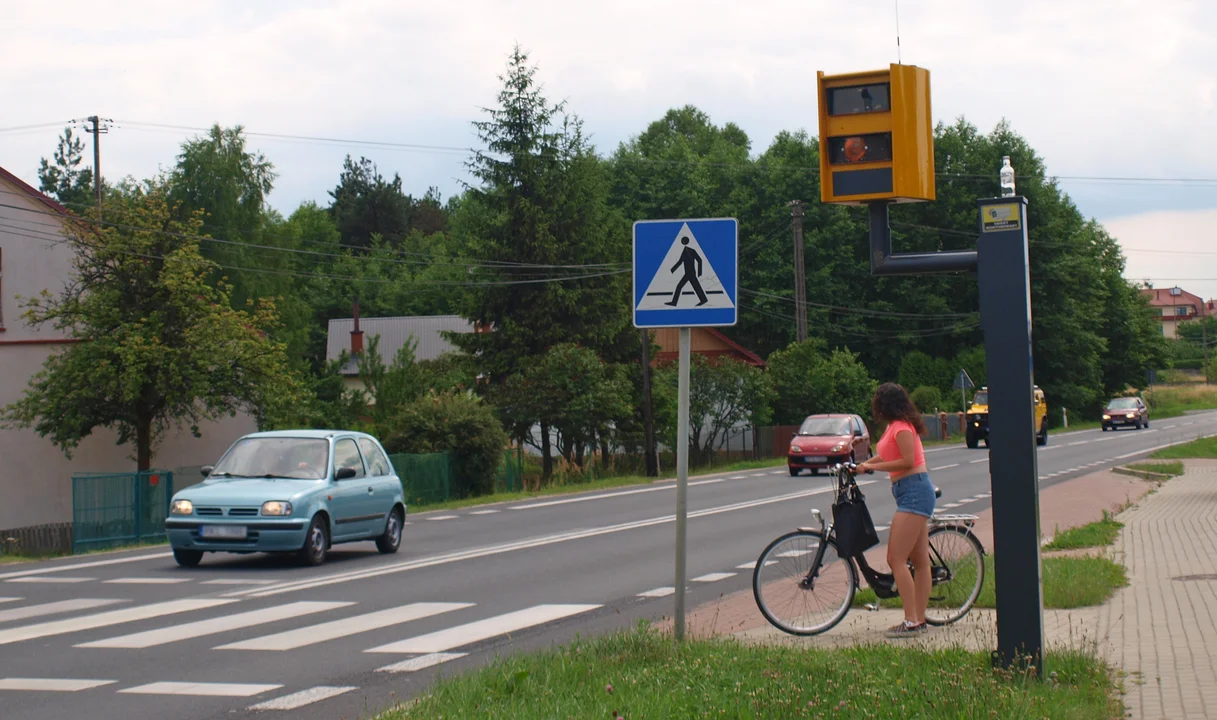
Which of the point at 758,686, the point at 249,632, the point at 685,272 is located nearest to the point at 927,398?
the point at 249,632

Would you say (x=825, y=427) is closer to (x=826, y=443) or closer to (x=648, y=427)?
(x=826, y=443)

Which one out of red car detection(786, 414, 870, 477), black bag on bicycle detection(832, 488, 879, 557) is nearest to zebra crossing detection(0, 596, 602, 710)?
black bag on bicycle detection(832, 488, 879, 557)

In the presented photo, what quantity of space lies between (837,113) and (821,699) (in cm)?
310

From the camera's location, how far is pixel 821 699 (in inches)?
244

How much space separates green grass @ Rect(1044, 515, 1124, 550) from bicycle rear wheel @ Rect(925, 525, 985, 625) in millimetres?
5534

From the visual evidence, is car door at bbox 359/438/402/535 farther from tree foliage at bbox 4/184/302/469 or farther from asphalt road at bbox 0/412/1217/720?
tree foliage at bbox 4/184/302/469

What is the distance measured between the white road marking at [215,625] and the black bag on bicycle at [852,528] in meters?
4.44

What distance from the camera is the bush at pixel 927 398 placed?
62.8 meters

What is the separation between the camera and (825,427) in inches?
1467

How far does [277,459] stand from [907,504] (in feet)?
30.4

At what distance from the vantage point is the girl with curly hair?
903 cm

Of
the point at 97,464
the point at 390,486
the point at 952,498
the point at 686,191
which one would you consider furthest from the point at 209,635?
the point at 686,191

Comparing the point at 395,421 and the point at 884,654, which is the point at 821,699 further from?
the point at 395,421

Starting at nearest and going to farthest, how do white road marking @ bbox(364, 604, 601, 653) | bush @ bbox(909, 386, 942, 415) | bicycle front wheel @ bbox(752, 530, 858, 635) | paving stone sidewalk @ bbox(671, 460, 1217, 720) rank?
paving stone sidewalk @ bbox(671, 460, 1217, 720), white road marking @ bbox(364, 604, 601, 653), bicycle front wheel @ bbox(752, 530, 858, 635), bush @ bbox(909, 386, 942, 415)
